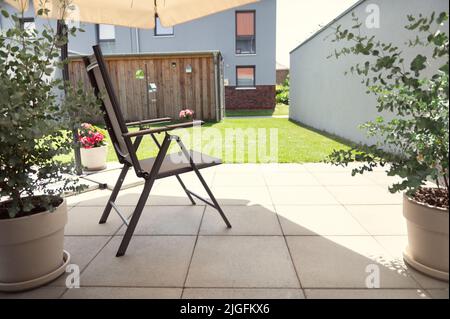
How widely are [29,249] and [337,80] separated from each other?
658cm

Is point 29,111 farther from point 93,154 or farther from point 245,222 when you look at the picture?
point 93,154

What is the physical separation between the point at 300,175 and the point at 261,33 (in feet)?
44.2

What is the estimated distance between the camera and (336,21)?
255 inches

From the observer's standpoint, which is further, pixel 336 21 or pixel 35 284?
pixel 336 21

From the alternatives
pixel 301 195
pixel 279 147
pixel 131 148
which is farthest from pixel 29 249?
pixel 279 147

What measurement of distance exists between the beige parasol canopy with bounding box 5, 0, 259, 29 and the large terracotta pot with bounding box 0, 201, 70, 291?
2134 mm

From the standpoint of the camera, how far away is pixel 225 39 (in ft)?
51.5

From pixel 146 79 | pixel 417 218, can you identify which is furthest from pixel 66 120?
pixel 146 79

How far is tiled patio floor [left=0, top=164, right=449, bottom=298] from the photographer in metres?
1.59

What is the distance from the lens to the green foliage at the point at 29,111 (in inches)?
58.2

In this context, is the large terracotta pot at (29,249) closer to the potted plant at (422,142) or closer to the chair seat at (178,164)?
the chair seat at (178,164)

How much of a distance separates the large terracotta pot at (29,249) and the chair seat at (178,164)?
0.62 m
